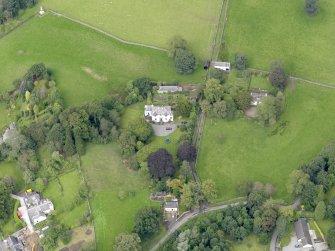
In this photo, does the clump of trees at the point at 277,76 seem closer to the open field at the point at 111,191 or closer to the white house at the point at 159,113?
the white house at the point at 159,113

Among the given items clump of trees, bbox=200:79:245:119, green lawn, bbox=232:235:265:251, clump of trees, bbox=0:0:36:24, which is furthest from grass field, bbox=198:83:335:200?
clump of trees, bbox=0:0:36:24

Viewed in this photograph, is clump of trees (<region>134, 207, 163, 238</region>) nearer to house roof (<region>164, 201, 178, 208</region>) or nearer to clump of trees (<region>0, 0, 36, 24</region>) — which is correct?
house roof (<region>164, 201, 178, 208</region>)

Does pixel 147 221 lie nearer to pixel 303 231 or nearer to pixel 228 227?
pixel 228 227

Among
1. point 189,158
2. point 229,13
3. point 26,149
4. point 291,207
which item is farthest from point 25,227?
point 229,13

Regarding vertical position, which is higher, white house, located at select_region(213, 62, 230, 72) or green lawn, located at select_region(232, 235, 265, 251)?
white house, located at select_region(213, 62, 230, 72)

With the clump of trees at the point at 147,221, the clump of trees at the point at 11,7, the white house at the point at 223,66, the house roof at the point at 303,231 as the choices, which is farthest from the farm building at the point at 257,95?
the clump of trees at the point at 11,7

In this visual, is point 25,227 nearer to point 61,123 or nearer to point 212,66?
point 61,123

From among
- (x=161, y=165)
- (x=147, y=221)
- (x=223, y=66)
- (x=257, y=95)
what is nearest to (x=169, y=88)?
(x=223, y=66)
